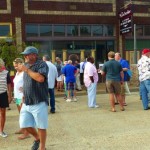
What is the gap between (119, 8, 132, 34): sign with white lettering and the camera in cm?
1833

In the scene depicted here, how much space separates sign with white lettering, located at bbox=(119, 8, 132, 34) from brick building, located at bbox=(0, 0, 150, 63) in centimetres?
49

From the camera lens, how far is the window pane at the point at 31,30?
60.3ft

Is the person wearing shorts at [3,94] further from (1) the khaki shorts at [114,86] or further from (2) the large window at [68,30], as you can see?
(2) the large window at [68,30]

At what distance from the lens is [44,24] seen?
1869 centimetres

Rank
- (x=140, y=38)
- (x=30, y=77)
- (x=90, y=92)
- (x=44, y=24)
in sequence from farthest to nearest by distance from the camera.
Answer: (x=140, y=38), (x=44, y=24), (x=90, y=92), (x=30, y=77)

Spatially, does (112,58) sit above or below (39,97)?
above

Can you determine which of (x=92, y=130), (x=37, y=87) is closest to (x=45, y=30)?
(x=92, y=130)

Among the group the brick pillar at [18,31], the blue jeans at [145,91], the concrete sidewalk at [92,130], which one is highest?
the brick pillar at [18,31]

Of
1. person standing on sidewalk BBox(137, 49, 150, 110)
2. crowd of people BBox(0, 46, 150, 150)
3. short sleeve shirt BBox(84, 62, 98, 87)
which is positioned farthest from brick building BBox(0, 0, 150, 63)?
person standing on sidewalk BBox(137, 49, 150, 110)

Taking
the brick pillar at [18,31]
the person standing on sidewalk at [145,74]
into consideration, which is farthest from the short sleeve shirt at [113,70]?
the brick pillar at [18,31]

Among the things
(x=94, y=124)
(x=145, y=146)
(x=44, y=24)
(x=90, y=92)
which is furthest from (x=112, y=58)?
(x=44, y=24)

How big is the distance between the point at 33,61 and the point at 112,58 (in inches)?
187

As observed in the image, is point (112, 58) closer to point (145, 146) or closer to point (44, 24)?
point (145, 146)

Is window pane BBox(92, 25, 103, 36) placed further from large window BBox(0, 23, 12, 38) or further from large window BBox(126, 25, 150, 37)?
large window BBox(0, 23, 12, 38)
